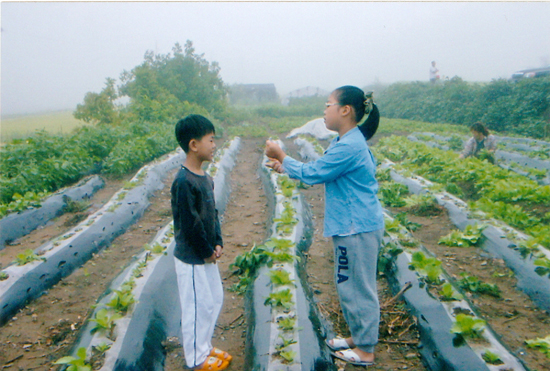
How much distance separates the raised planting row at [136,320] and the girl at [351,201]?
4.73 feet

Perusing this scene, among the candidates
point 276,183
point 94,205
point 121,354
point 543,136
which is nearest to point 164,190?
point 94,205

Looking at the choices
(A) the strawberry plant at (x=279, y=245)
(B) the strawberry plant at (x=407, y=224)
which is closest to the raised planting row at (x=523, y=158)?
(B) the strawberry plant at (x=407, y=224)

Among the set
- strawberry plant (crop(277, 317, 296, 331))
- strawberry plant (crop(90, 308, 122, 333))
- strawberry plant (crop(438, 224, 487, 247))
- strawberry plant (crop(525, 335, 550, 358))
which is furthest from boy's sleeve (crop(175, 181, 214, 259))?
strawberry plant (crop(438, 224, 487, 247))

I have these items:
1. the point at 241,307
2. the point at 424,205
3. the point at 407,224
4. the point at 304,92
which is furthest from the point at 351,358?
the point at 304,92

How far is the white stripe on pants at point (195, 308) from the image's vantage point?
8.25ft

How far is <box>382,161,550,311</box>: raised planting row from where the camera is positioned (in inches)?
136

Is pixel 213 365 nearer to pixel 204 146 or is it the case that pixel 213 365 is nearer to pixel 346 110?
pixel 204 146

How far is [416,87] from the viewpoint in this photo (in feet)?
84.2

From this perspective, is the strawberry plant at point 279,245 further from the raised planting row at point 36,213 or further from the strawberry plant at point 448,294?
the raised planting row at point 36,213

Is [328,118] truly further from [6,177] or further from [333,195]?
[6,177]

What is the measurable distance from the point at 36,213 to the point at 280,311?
489cm

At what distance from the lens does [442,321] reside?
2.83m

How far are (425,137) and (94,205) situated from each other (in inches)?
425

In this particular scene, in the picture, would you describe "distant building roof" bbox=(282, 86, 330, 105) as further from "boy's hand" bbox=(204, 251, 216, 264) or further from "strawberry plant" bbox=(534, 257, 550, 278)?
"boy's hand" bbox=(204, 251, 216, 264)
